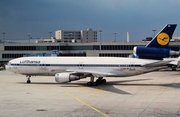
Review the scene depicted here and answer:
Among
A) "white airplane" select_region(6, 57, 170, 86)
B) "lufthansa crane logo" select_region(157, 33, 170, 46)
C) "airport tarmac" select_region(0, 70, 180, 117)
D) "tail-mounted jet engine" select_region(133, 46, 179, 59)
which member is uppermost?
"lufthansa crane logo" select_region(157, 33, 170, 46)

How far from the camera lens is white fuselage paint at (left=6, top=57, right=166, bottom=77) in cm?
4144

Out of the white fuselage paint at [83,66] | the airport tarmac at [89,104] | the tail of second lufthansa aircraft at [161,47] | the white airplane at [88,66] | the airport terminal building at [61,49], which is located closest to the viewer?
the airport tarmac at [89,104]

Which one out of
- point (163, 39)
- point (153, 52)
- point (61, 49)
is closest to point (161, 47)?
point (163, 39)

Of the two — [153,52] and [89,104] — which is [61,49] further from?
[89,104]

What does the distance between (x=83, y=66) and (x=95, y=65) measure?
1.75 m

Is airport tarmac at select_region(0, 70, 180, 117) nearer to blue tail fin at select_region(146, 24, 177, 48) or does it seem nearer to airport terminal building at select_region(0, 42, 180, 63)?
blue tail fin at select_region(146, 24, 177, 48)

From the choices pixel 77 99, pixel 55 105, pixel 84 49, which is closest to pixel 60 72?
pixel 77 99

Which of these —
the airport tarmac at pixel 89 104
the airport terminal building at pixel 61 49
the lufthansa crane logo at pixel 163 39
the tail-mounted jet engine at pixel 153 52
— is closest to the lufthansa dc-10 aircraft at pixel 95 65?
the lufthansa crane logo at pixel 163 39

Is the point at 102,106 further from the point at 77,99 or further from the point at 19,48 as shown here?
the point at 19,48

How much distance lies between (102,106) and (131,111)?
3175 millimetres

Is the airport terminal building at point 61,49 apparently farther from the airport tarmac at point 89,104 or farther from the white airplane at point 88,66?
the airport tarmac at point 89,104

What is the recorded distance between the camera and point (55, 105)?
86.2 feet

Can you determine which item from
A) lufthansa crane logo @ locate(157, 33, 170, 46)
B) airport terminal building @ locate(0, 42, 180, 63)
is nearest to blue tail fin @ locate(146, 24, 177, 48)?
lufthansa crane logo @ locate(157, 33, 170, 46)

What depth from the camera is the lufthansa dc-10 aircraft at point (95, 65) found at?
40.6m
